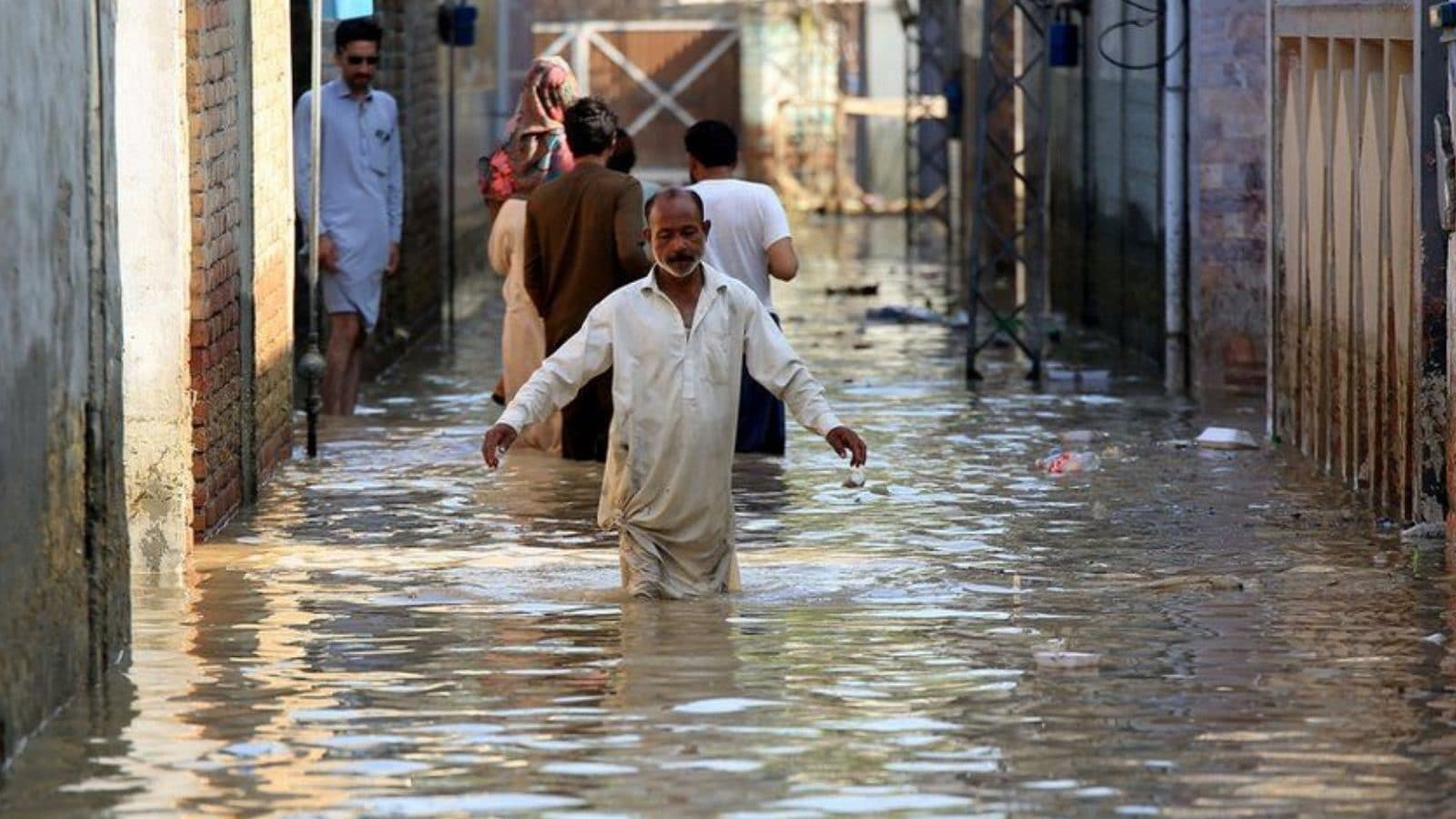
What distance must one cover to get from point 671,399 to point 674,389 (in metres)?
0.03

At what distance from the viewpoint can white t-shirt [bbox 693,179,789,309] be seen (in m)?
13.8

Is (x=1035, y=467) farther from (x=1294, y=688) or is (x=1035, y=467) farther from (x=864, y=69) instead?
(x=864, y=69)

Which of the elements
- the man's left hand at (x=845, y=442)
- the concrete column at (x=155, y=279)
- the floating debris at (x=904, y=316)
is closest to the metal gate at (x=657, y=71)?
the floating debris at (x=904, y=316)

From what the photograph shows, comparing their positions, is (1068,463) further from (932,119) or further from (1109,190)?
(932,119)

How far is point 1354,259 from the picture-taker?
1325cm

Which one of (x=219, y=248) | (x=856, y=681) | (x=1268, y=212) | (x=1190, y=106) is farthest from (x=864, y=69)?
(x=856, y=681)

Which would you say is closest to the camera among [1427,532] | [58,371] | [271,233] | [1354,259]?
[58,371]

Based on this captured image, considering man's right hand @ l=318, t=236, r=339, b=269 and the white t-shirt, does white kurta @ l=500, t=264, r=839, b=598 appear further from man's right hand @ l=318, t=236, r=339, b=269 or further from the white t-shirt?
man's right hand @ l=318, t=236, r=339, b=269

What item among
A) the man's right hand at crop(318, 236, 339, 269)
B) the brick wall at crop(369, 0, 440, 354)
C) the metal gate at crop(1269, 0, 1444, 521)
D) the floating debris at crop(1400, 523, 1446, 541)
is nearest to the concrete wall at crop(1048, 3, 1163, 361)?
the metal gate at crop(1269, 0, 1444, 521)

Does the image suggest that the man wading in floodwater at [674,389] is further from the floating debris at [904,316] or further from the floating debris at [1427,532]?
the floating debris at [904,316]

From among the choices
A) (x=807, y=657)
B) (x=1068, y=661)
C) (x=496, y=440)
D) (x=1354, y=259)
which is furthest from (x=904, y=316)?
(x=1068, y=661)

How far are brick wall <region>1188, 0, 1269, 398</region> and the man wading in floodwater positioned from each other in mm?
7691

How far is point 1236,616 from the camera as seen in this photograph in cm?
973

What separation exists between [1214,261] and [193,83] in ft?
25.1
